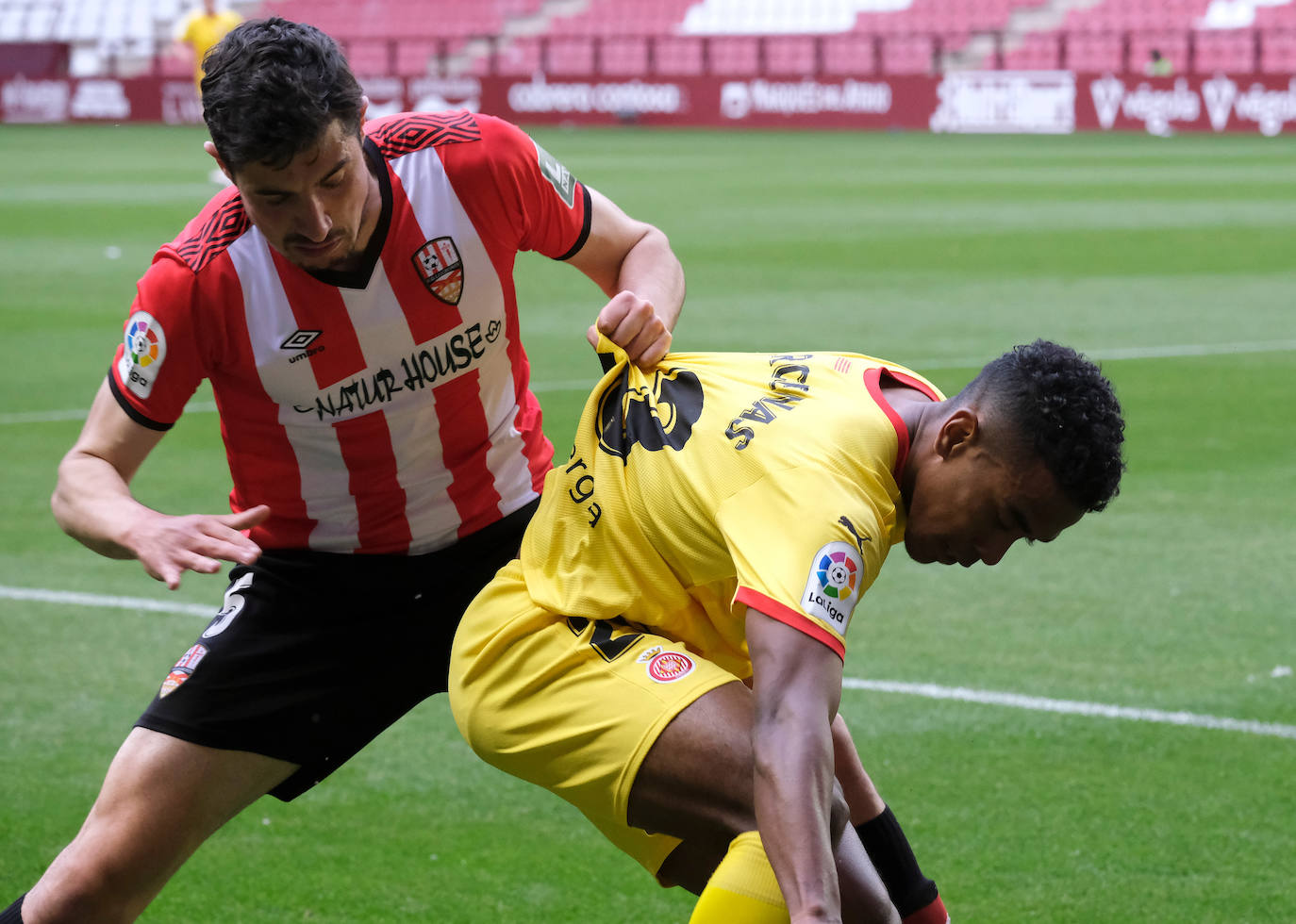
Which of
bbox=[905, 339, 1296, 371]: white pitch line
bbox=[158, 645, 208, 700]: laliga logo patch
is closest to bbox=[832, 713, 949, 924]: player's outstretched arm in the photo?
bbox=[158, 645, 208, 700]: laliga logo patch

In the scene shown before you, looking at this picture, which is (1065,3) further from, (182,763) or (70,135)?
(182,763)

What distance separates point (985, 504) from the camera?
113 inches

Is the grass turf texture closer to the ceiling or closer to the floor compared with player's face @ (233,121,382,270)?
closer to the floor

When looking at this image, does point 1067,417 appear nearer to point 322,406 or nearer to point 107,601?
point 322,406

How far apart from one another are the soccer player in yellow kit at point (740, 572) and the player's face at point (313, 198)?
579 millimetres

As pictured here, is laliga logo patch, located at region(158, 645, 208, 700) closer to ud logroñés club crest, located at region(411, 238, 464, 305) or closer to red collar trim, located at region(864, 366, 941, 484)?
ud logroñés club crest, located at region(411, 238, 464, 305)

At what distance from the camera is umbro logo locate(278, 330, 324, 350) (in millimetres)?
3523

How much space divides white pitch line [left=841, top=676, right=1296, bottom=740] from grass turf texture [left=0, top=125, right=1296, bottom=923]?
7cm

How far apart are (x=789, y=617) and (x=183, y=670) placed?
4.96 feet

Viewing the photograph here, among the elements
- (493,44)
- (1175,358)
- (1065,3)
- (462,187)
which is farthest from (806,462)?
(493,44)

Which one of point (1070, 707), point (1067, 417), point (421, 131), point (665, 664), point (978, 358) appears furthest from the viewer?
point (978, 358)

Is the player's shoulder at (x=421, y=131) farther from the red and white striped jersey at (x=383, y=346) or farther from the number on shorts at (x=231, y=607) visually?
the number on shorts at (x=231, y=607)

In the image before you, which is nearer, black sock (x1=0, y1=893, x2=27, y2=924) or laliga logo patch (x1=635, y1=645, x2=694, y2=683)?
laliga logo patch (x1=635, y1=645, x2=694, y2=683)

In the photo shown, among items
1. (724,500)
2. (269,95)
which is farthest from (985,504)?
(269,95)
